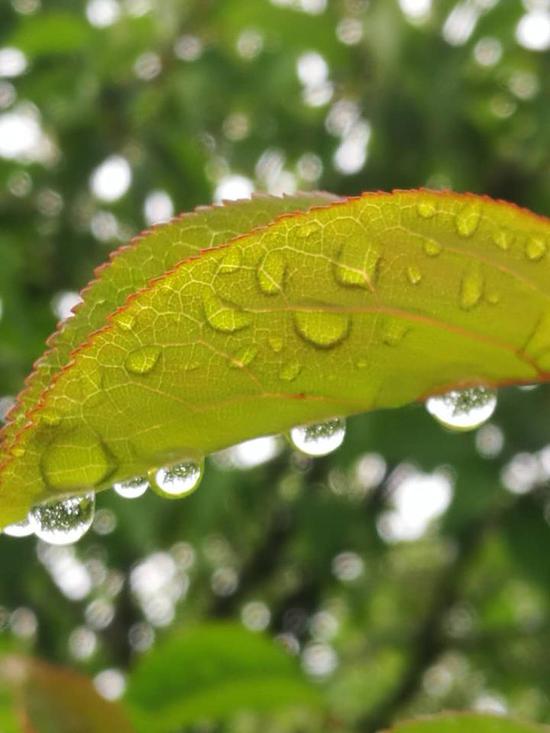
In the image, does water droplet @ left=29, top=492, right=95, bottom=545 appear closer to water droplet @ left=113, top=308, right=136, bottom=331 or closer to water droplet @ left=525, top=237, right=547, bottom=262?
water droplet @ left=113, top=308, right=136, bottom=331

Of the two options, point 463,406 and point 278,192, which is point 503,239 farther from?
point 278,192

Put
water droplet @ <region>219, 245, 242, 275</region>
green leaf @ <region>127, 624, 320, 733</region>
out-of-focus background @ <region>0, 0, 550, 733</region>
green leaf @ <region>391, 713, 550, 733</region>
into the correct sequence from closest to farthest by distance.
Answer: water droplet @ <region>219, 245, 242, 275</region>, green leaf @ <region>391, 713, 550, 733</region>, green leaf @ <region>127, 624, 320, 733</region>, out-of-focus background @ <region>0, 0, 550, 733</region>

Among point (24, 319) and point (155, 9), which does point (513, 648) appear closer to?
point (24, 319)

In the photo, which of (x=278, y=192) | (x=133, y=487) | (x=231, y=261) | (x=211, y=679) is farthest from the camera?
(x=278, y=192)

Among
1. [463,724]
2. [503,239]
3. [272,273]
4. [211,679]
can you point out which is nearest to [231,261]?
[272,273]

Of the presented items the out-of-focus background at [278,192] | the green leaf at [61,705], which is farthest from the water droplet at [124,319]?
the out-of-focus background at [278,192]

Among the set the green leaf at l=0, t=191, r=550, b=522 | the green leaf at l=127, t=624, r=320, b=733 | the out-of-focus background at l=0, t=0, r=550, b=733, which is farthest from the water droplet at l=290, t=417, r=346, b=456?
the out-of-focus background at l=0, t=0, r=550, b=733

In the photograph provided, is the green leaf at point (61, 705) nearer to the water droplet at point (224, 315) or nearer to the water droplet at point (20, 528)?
the water droplet at point (20, 528)
